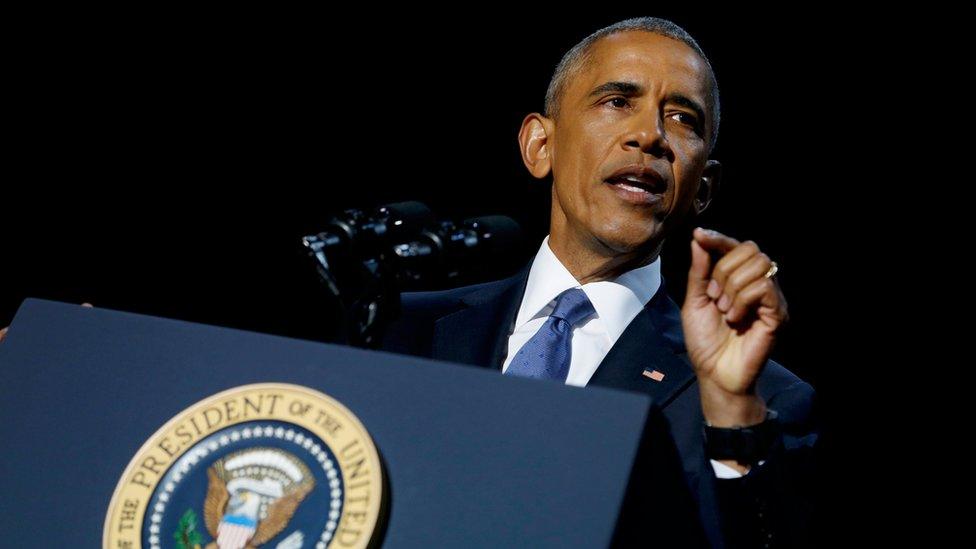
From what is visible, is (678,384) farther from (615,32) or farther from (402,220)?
(615,32)

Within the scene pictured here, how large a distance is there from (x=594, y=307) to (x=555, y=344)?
0.53 feet

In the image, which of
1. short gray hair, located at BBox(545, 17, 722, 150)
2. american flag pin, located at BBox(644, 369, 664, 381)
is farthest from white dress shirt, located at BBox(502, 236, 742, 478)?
short gray hair, located at BBox(545, 17, 722, 150)

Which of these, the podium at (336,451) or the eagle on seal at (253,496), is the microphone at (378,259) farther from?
the eagle on seal at (253,496)

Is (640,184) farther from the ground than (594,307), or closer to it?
farther from the ground

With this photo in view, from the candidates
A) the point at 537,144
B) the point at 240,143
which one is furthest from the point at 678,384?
the point at 240,143

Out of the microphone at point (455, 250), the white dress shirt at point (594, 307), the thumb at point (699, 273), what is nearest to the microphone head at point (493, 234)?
the microphone at point (455, 250)

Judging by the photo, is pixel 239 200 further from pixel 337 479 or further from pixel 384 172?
pixel 337 479

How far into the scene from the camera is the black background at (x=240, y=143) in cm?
346

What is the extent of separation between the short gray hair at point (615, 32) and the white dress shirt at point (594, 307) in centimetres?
39

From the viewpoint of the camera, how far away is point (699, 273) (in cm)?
155

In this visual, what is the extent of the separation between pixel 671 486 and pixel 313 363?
1.48 feet

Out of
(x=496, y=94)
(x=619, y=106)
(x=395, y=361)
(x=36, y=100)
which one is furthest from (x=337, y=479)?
(x=36, y=100)

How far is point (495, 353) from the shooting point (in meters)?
2.28

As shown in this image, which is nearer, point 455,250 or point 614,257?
point 455,250
